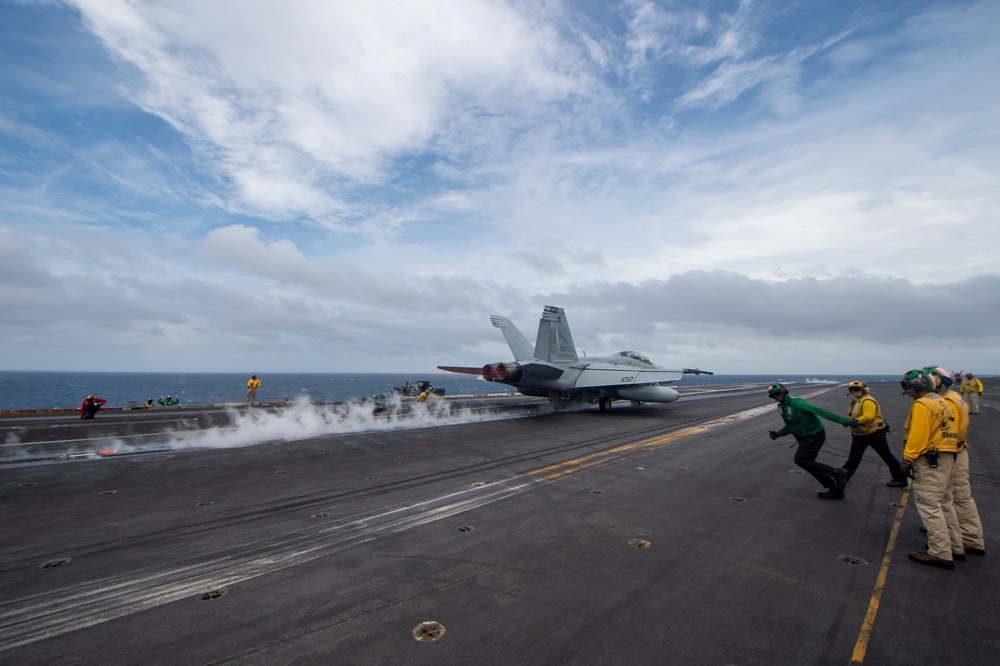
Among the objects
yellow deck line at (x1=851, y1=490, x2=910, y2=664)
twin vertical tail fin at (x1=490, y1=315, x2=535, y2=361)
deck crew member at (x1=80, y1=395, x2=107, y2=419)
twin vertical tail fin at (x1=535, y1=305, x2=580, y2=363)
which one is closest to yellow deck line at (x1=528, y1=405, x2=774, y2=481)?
yellow deck line at (x1=851, y1=490, x2=910, y2=664)

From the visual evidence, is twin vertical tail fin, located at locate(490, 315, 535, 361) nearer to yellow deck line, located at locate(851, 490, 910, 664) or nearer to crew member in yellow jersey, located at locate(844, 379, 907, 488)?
crew member in yellow jersey, located at locate(844, 379, 907, 488)

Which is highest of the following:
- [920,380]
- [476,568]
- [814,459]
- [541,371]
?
[541,371]

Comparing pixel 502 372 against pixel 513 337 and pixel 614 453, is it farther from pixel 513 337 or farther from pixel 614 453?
pixel 614 453

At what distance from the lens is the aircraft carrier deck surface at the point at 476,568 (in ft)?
12.4

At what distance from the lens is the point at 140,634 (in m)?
3.92

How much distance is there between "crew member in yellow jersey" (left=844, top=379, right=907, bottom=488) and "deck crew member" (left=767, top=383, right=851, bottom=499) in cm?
37

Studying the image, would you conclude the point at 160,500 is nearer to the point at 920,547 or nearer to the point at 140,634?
the point at 140,634

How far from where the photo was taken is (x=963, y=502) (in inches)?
229

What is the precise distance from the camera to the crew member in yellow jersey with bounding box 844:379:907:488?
8.34 meters

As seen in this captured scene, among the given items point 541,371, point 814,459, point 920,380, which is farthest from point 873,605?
point 541,371

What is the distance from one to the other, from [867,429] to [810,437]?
4.42 feet

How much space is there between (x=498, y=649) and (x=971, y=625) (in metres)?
4.42

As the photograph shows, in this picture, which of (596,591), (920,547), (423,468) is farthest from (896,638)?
(423,468)

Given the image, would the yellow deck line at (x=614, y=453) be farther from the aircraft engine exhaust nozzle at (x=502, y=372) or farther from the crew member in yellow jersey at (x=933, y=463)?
the aircraft engine exhaust nozzle at (x=502, y=372)
